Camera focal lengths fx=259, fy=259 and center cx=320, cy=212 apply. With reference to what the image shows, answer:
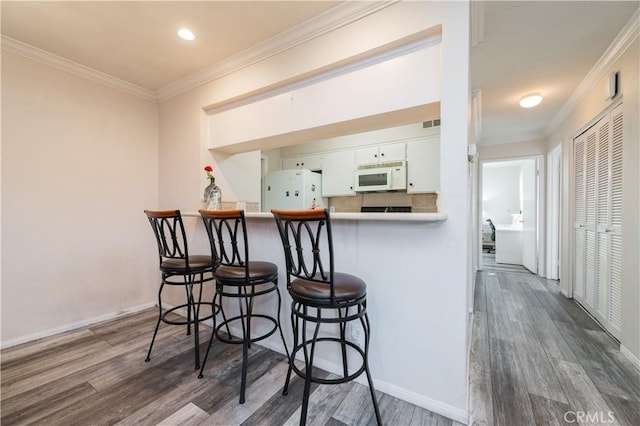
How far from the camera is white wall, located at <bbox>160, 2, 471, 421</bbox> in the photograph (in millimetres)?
1358

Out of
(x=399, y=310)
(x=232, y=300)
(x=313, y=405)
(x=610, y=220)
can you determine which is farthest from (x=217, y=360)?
(x=610, y=220)

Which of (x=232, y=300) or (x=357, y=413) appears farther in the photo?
(x=232, y=300)

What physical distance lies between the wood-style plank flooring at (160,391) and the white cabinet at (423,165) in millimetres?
2705

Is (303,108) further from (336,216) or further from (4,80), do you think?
(4,80)

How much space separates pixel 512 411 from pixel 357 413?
2.83 feet

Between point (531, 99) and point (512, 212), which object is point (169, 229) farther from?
point (512, 212)

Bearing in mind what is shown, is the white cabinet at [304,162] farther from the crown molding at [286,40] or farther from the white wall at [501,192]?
the white wall at [501,192]

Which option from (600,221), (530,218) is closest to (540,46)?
(600,221)

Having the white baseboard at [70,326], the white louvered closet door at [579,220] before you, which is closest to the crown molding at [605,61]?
the white louvered closet door at [579,220]

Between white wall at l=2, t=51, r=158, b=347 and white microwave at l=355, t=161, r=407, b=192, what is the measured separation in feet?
9.01

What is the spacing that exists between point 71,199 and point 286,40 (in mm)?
2436

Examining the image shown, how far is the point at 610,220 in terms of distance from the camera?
7.84 ft

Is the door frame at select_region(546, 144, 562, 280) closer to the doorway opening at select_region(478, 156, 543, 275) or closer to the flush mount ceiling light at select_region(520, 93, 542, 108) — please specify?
the doorway opening at select_region(478, 156, 543, 275)

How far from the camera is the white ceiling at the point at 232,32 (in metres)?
1.73
